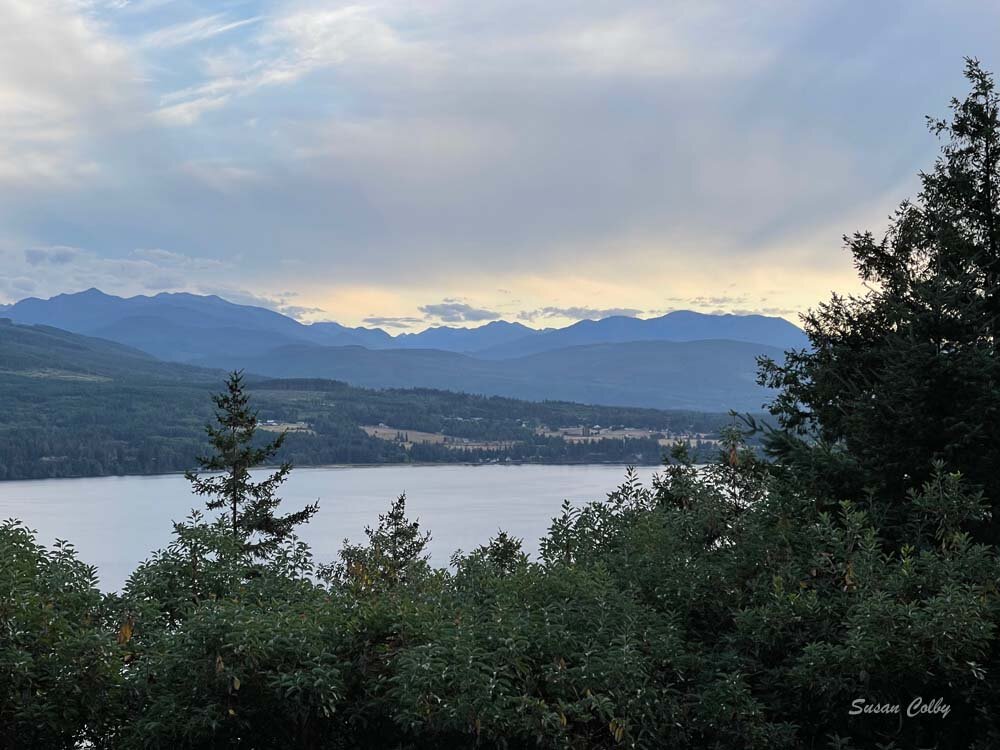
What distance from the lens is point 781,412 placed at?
40.6 ft

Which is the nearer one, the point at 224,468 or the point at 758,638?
the point at 758,638

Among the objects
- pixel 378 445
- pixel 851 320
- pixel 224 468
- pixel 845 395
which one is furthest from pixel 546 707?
pixel 378 445

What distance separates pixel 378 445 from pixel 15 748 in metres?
141

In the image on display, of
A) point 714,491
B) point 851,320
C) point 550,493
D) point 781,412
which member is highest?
point 851,320

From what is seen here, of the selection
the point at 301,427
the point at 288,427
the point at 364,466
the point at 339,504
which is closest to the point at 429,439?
the point at 301,427

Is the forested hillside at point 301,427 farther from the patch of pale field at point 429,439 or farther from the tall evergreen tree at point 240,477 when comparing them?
the tall evergreen tree at point 240,477

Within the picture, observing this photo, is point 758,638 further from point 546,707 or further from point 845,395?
point 845,395

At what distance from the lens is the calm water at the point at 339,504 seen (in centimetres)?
5478
